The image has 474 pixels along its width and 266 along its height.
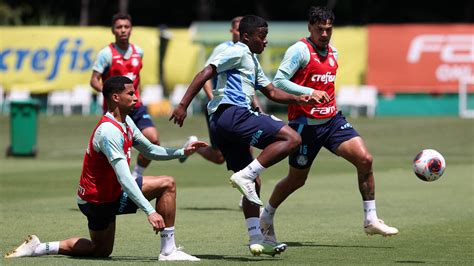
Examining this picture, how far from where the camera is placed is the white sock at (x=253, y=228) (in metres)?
11.0

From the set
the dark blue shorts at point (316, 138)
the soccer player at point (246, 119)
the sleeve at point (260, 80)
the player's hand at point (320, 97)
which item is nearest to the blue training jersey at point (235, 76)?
the soccer player at point (246, 119)

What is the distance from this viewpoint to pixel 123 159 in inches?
403

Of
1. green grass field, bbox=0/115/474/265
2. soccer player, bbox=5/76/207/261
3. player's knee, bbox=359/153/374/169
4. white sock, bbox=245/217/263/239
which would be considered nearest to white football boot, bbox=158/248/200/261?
soccer player, bbox=5/76/207/261

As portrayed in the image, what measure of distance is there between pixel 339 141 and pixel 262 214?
42.6 inches

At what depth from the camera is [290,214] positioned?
15164mm

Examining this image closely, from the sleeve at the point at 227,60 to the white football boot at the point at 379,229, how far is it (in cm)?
223

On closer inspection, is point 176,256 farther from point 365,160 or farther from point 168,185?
point 365,160

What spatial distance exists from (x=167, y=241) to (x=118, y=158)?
884 millimetres

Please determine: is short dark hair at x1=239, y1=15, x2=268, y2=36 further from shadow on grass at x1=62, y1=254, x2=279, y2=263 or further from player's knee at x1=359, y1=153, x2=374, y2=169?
shadow on grass at x1=62, y1=254, x2=279, y2=263

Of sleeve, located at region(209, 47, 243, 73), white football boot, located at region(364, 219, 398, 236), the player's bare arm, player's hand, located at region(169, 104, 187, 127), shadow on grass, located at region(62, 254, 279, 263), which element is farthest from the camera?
Answer: white football boot, located at region(364, 219, 398, 236)

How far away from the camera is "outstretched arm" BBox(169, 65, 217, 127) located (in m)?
10.9

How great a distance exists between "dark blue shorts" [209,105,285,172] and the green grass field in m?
1.03

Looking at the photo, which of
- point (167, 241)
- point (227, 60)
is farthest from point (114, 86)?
point (167, 241)

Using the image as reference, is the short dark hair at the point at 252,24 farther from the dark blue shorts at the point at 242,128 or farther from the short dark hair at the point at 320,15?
the short dark hair at the point at 320,15
